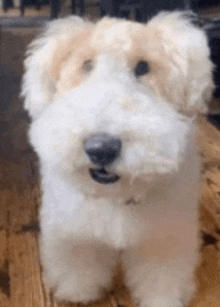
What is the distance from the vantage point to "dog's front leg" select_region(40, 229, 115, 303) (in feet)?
2.39

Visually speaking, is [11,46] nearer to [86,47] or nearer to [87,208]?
[86,47]

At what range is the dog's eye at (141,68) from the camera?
1.97ft

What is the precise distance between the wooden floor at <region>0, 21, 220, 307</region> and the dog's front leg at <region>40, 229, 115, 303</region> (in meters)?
0.02

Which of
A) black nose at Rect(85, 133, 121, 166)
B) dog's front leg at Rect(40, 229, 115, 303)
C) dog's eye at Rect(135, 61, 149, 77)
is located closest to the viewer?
black nose at Rect(85, 133, 121, 166)

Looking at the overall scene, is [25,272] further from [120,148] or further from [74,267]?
[120,148]

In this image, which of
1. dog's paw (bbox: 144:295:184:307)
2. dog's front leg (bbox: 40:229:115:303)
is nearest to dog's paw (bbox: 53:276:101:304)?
dog's front leg (bbox: 40:229:115:303)

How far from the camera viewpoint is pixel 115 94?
551 millimetres

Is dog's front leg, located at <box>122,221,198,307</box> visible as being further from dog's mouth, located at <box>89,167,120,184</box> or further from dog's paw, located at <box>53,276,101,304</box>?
dog's mouth, located at <box>89,167,120,184</box>

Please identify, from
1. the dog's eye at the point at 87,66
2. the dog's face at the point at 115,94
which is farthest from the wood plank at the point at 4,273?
the dog's eye at the point at 87,66

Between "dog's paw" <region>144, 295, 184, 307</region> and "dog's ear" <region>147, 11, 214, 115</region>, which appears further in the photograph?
"dog's paw" <region>144, 295, 184, 307</region>

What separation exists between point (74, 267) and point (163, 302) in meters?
0.20

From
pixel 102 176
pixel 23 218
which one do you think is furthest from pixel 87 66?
pixel 23 218

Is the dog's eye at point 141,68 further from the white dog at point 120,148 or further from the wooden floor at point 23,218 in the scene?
the wooden floor at point 23,218

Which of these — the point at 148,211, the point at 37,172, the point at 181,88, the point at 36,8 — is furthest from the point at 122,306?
the point at 36,8
